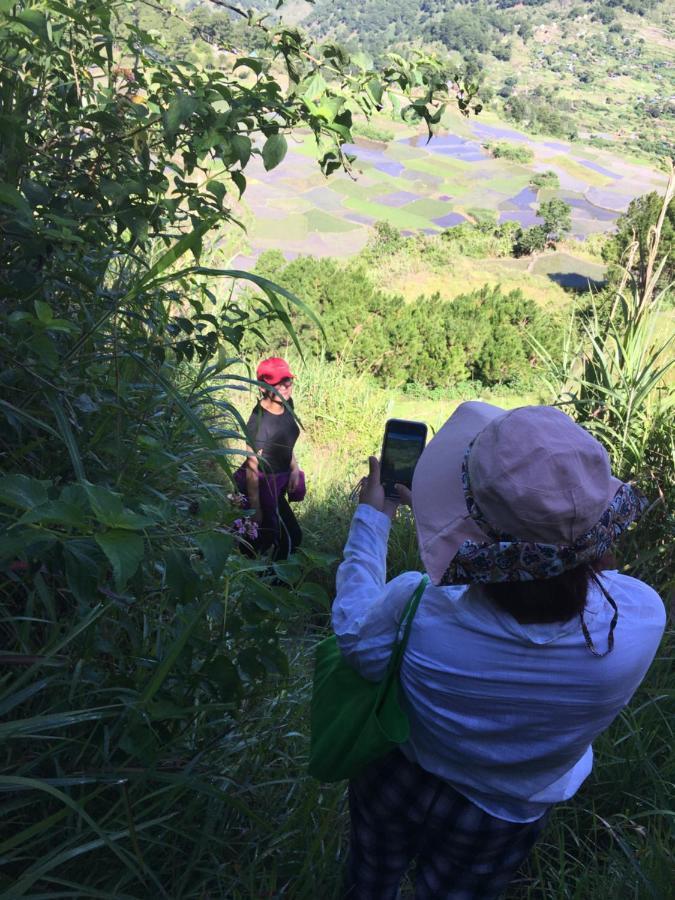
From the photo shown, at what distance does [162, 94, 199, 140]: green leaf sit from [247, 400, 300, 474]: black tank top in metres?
2.22

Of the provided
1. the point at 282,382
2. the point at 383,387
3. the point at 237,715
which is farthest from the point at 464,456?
the point at 383,387

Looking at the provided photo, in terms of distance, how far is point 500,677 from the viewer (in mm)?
1169

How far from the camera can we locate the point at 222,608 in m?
1.54

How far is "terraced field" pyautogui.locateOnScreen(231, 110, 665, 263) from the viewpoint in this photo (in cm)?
2789

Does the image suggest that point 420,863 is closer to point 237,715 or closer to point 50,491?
point 237,715

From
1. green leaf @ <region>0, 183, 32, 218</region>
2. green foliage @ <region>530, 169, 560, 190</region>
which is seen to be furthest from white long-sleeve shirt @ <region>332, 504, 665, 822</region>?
green foliage @ <region>530, 169, 560, 190</region>

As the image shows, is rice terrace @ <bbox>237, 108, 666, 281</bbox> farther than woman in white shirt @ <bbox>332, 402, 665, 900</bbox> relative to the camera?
Yes

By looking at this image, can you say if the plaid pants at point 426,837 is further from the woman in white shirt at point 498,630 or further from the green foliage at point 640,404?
the green foliage at point 640,404

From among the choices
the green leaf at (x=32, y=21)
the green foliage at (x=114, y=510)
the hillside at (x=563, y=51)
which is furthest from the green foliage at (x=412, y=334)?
the hillside at (x=563, y=51)

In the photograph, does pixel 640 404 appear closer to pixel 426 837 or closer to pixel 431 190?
pixel 426 837

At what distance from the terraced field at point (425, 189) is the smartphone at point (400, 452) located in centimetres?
1956

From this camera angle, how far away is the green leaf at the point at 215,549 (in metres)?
1.08

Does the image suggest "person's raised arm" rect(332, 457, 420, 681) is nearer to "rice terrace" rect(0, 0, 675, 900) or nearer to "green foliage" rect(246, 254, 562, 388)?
"rice terrace" rect(0, 0, 675, 900)

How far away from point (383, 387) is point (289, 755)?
355 inches
